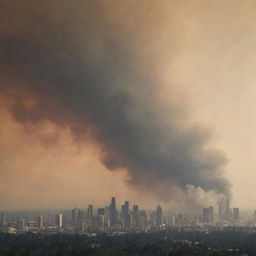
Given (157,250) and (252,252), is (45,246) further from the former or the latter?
(252,252)

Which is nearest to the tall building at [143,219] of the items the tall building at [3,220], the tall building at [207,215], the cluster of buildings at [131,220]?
the cluster of buildings at [131,220]

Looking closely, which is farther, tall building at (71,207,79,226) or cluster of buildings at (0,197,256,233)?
tall building at (71,207,79,226)

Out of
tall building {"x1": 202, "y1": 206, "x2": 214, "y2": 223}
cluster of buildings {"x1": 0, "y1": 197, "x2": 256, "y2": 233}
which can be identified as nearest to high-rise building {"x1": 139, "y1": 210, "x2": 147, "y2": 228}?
cluster of buildings {"x1": 0, "y1": 197, "x2": 256, "y2": 233}

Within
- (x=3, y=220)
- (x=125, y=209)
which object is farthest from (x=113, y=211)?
(x=3, y=220)

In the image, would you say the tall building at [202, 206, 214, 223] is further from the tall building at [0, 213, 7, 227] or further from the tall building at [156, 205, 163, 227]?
the tall building at [0, 213, 7, 227]

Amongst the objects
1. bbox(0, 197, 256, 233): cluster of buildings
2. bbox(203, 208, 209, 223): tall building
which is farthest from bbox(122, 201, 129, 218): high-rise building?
bbox(203, 208, 209, 223): tall building

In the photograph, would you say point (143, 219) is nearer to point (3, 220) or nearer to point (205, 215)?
point (205, 215)

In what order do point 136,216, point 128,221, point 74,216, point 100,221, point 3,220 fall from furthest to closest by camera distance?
point 74,216
point 3,220
point 136,216
point 100,221
point 128,221

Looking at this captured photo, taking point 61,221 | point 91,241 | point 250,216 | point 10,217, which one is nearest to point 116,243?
point 91,241

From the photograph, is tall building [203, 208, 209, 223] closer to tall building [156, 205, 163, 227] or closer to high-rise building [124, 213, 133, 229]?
tall building [156, 205, 163, 227]

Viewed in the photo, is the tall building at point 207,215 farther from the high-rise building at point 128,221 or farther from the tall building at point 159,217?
the high-rise building at point 128,221

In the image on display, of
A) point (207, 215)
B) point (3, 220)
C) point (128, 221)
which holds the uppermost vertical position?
point (207, 215)
